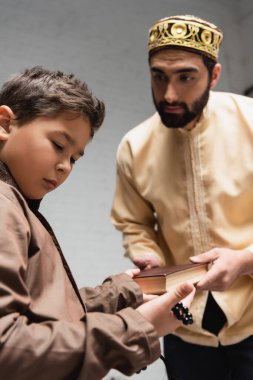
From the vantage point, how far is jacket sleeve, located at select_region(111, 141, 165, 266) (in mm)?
1383

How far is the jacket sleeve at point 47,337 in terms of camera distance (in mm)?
562

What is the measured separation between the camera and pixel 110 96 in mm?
2119

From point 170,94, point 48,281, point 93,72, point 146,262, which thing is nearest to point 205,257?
point 146,262

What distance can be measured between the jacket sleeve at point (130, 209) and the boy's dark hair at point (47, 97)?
1.80 ft

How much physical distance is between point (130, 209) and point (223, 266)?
0.37 meters

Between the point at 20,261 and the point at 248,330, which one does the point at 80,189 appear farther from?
the point at 20,261

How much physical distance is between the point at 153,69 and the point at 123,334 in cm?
82

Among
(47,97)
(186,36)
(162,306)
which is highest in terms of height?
(186,36)

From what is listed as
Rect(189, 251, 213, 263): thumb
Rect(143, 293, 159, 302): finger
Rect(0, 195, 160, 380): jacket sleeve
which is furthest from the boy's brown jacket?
Rect(189, 251, 213, 263): thumb

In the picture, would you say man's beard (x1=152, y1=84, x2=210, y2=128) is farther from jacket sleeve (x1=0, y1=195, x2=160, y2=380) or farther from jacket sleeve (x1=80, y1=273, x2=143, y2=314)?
jacket sleeve (x1=0, y1=195, x2=160, y2=380)

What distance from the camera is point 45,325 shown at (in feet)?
1.98

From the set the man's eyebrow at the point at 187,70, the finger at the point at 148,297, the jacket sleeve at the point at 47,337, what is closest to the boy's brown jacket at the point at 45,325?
the jacket sleeve at the point at 47,337

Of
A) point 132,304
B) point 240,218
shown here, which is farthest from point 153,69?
point 132,304

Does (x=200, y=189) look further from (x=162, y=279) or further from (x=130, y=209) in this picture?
(x=162, y=279)
